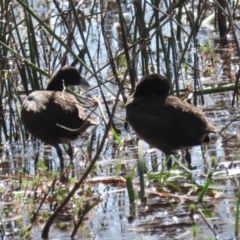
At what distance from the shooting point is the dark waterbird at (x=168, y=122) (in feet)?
21.5

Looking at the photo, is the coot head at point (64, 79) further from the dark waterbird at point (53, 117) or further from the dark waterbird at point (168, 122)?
the dark waterbird at point (168, 122)

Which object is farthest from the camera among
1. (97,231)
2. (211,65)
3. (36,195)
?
(211,65)

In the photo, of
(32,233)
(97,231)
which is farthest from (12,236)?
(97,231)

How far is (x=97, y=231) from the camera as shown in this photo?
16.6ft

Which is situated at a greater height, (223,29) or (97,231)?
(223,29)

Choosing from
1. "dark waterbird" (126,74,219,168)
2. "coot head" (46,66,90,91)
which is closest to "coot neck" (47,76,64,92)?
"coot head" (46,66,90,91)

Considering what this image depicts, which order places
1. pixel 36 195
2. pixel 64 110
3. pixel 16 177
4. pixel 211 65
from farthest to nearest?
pixel 211 65
pixel 64 110
pixel 16 177
pixel 36 195

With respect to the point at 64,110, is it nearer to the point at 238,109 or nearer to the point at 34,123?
the point at 34,123

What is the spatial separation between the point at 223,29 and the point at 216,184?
5844 mm

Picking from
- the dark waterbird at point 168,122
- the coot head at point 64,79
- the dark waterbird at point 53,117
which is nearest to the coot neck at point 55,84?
the coot head at point 64,79

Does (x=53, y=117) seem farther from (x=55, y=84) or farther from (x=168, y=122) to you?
(x=55, y=84)

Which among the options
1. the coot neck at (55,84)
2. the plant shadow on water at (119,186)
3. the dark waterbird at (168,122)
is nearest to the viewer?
the plant shadow on water at (119,186)

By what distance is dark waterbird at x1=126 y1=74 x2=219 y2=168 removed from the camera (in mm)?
6559

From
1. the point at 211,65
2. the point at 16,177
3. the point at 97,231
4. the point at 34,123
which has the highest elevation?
the point at 211,65
